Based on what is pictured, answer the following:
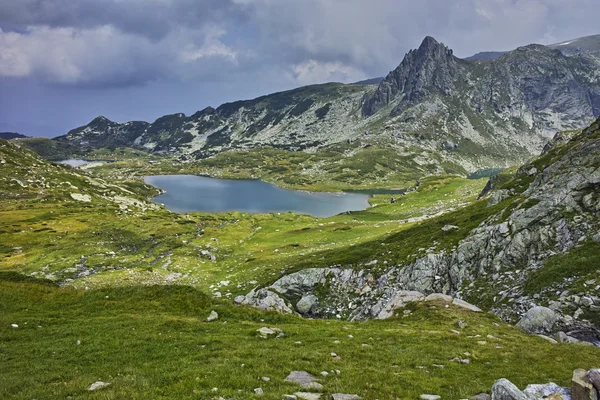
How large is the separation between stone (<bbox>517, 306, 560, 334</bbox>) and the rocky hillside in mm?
169

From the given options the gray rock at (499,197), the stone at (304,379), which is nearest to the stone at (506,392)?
the stone at (304,379)

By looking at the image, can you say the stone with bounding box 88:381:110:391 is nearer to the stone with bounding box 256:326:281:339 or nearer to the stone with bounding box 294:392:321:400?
the stone with bounding box 294:392:321:400

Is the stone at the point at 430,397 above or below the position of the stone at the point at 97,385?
below

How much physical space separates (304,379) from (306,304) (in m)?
30.9

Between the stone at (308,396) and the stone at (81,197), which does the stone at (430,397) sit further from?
the stone at (81,197)

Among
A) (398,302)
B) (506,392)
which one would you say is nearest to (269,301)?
(398,302)

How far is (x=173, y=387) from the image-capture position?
12.8 m

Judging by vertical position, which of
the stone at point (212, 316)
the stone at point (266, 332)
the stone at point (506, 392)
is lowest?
the stone at point (212, 316)

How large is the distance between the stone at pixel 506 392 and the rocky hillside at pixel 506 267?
55.7 feet

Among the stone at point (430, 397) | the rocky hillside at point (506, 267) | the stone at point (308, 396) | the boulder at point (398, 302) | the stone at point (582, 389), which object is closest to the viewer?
the stone at point (582, 389)

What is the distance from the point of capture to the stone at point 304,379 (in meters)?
13.4

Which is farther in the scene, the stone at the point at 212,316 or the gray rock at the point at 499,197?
the gray rock at the point at 499,197

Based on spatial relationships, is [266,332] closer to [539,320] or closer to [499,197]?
[539,320]

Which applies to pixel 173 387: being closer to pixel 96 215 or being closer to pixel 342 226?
pixel 342 226
